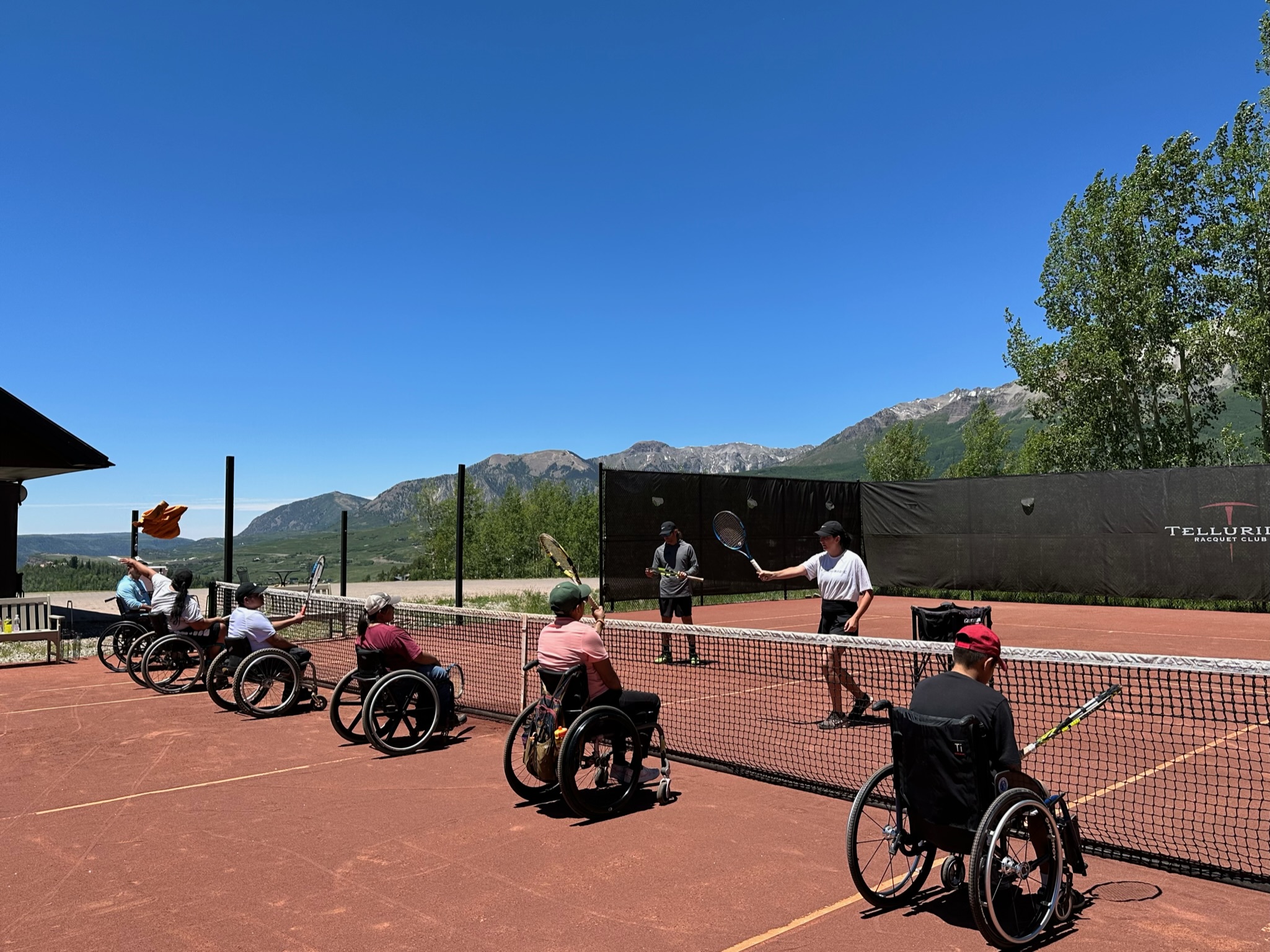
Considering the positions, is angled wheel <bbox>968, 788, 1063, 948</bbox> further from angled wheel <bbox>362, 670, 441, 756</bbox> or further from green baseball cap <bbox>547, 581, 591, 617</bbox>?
angled wheel <bbox>362, 670, 441, 756</bbox>

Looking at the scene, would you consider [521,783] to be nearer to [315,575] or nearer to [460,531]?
[315,575]

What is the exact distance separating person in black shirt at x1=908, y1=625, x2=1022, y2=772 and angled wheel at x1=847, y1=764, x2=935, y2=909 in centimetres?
37

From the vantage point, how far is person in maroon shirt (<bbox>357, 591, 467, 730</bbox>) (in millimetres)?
6695

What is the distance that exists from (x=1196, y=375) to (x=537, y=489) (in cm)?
5441

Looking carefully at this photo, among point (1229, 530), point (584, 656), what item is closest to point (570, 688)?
point (584, 656)

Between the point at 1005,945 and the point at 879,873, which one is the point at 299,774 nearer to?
the point at 879,873

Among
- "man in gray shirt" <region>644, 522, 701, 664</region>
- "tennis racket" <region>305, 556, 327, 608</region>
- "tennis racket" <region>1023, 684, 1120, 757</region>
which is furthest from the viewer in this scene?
"man in gray shirt" <region>644, 522, 701, 664</region>

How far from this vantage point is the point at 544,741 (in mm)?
5082

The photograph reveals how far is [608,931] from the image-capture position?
3.61 meters

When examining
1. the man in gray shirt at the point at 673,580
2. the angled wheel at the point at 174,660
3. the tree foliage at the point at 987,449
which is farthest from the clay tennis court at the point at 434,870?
the tree foliage at the point at 987,449

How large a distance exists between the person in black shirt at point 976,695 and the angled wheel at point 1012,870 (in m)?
0.16

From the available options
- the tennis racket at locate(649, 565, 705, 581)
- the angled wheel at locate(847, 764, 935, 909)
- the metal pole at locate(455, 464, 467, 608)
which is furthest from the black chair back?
the metal pole at locate(455, 464, 467, 608)

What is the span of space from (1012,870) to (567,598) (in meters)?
2.74

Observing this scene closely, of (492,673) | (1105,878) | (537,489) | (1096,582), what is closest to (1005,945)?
(1105,878)
